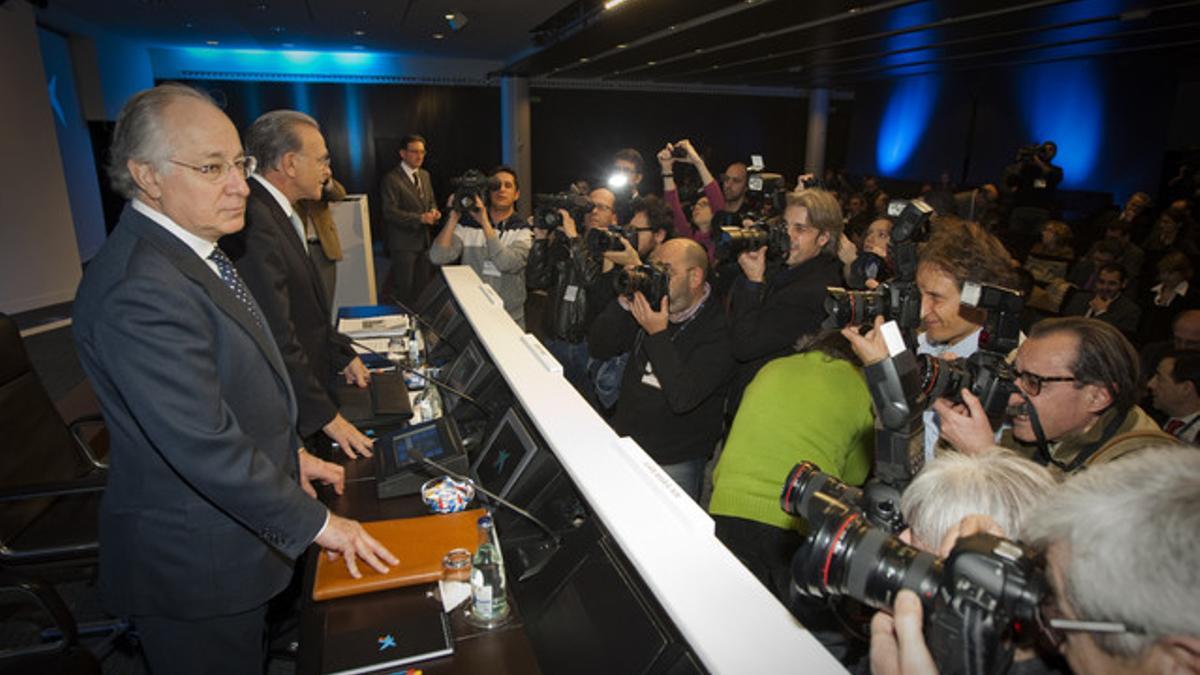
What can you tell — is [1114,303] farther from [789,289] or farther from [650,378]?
[650,378]

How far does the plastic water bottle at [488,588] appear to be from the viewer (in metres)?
1.22

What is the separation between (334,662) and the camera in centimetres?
109

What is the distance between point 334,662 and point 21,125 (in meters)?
7.42

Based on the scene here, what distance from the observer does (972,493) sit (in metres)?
0.99

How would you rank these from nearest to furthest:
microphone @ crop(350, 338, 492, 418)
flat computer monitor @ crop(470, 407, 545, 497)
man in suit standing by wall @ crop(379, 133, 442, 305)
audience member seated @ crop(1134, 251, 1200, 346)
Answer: flat computer monitor @ crop(470, 407, 545, 497)
microphone @ crop(350, 338, 492, 418)
audience member seated @ crop(1134, 251, 1200, 346)
man in suit standing by wall @ crop(379, 133, 442, 305)

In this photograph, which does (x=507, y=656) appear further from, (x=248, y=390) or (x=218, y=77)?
(x=218, y=77)

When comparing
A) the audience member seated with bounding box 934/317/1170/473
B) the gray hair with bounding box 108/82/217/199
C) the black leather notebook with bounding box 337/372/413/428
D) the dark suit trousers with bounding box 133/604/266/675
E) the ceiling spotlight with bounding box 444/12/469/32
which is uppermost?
the ceiling spotlight with bounding box 444/12/469/32

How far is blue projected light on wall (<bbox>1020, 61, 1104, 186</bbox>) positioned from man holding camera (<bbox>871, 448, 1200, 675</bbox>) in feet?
37.4

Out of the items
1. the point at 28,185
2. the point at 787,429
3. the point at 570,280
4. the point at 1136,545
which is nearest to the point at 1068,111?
the point at 570,280

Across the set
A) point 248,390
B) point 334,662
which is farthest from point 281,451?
point 334,662

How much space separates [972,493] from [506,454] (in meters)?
1.09

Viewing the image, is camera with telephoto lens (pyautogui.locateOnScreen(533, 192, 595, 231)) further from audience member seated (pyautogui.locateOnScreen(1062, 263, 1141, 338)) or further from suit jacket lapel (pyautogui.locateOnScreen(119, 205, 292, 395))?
audience member seated (pyautogui.locateOnScreen(1062, 263, 1141, 338))

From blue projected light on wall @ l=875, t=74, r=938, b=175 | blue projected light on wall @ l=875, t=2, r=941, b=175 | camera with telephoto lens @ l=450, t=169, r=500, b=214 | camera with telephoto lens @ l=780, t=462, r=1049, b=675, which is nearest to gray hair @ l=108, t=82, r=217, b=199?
camera with telephoto lens @ l=780, t=462, r=1049, b=675

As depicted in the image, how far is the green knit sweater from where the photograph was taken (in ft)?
5.33
